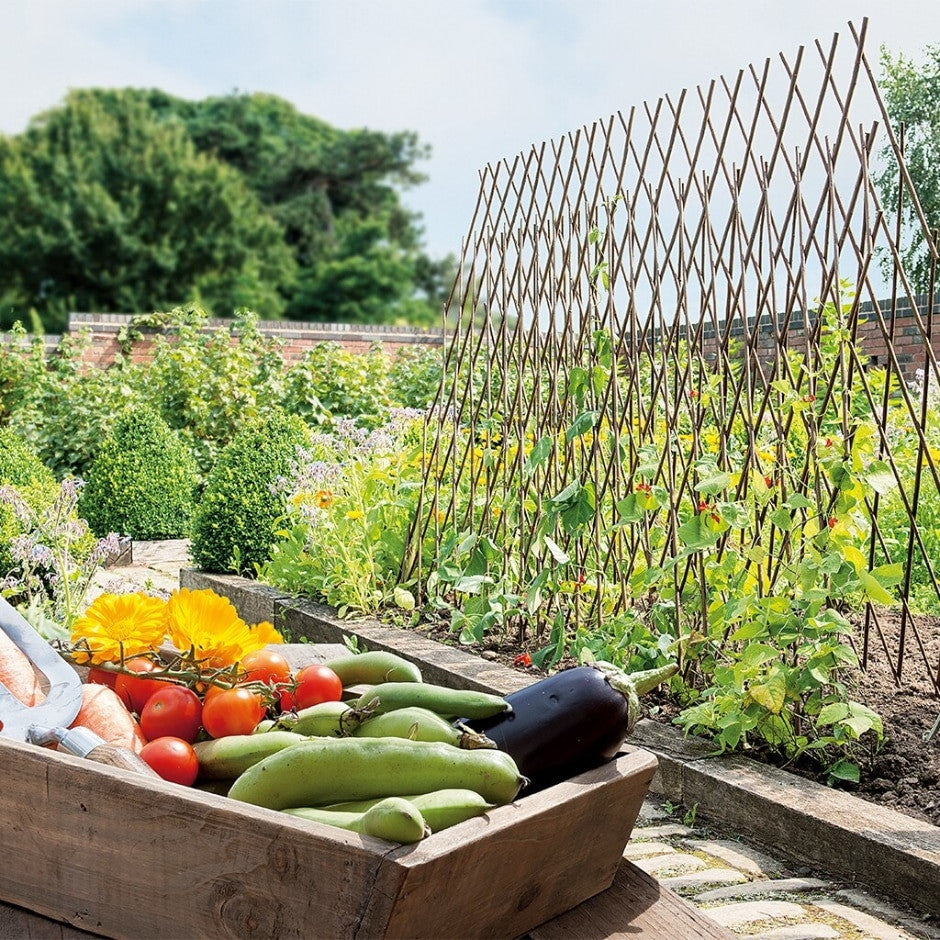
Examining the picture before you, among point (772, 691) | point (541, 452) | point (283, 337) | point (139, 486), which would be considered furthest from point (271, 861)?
point (283, 337)

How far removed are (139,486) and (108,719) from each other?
20.0ft

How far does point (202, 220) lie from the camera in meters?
28.3

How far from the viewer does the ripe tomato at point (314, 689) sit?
1.71 metres

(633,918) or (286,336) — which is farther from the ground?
(286,336)

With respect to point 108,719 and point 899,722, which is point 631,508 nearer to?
point 899,722

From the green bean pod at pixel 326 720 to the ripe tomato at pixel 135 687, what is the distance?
0.29 m

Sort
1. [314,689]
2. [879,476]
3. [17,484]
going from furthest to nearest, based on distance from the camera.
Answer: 1. [17,484]
2. [879,476]
3. [314,689]

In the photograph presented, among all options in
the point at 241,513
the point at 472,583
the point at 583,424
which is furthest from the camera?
the point at 241,513

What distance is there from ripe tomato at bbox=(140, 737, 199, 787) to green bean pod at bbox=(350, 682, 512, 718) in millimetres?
247

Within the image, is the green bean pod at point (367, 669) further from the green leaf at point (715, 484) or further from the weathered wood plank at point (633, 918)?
the green leaf at point (715, 484)

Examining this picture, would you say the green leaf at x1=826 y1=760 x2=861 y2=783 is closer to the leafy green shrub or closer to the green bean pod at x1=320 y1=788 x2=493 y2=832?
the green bean pod at x1=320 y1=788 x2=493 y2=832

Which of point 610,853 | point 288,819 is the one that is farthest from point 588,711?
point 288,819

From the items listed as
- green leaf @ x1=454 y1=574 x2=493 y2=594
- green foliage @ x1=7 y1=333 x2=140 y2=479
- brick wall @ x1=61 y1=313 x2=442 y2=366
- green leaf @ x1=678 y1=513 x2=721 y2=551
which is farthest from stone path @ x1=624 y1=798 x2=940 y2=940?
brick wall @ x1=61 y1=313 x2=442 y2=366

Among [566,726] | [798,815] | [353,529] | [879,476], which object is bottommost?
[798,815]
